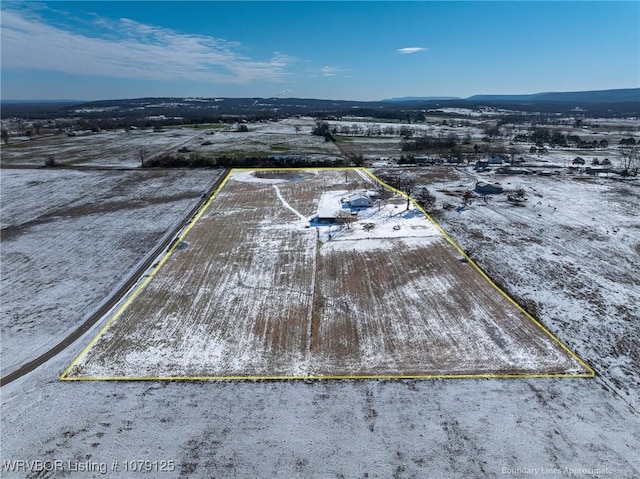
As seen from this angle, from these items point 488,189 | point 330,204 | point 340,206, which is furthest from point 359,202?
point 488,189

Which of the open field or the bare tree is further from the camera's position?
the bare tree

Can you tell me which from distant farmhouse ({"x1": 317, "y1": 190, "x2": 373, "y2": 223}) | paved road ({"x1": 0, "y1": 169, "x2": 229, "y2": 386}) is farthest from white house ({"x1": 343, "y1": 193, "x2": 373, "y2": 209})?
paved road ({"x1": 0, "y1": 169, "x2": 229, "y2": 386})

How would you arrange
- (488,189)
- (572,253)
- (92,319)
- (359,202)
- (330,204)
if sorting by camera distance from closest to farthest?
(92,319), (572,253), (359,202), (330,204), (488,189)

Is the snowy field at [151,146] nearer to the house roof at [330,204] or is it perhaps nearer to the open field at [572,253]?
the house roof at [330,204]

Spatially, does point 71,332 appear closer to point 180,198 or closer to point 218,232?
point 218,232

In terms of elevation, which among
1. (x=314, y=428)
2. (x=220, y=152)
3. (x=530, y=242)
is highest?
(x=220, y=152)

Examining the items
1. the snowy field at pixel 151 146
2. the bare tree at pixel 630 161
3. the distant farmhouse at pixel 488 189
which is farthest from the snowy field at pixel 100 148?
the bare tree at pixel 630 161

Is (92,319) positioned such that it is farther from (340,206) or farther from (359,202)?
(359,202)

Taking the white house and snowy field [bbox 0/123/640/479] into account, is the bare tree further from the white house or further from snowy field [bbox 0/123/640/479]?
snowy field [bbox 0/123/640/479]

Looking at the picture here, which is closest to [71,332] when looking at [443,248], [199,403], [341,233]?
[199,403]
